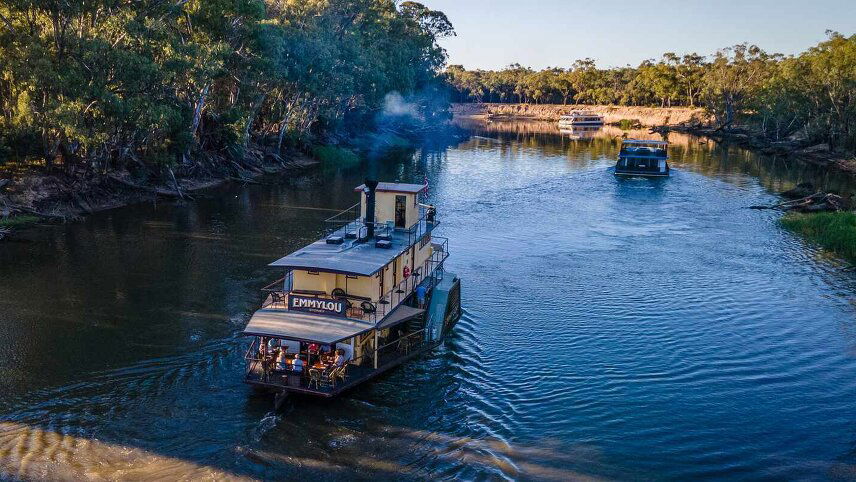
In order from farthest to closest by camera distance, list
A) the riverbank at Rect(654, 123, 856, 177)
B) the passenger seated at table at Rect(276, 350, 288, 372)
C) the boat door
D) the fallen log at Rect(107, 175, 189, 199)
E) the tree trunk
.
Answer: the riverbank at Rect(654, 123, 856, 177)
the tree trunk
the fallen log at Rect(107, 175, 189, 199)
the boat door
the passenger seated at table at Rect(276, 350, 288, 372)

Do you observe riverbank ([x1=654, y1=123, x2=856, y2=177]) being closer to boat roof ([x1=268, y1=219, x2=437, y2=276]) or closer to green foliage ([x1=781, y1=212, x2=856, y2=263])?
green foliage ([x1=781, y1=212, x2=856, y2=263])

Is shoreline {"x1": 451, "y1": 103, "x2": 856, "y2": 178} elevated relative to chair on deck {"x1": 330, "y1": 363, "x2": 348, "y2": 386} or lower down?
elevated

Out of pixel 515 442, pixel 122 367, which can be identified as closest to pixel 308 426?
pixel 515 442

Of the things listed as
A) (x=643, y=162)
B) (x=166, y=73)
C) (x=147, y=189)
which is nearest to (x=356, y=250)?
(x=166, y=73)

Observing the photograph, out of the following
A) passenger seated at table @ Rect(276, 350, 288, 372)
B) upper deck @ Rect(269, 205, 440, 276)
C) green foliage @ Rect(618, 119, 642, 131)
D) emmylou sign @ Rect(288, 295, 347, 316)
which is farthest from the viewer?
green foliage @ Rect(618, 119, 642, 131)

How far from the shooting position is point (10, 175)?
52.8m

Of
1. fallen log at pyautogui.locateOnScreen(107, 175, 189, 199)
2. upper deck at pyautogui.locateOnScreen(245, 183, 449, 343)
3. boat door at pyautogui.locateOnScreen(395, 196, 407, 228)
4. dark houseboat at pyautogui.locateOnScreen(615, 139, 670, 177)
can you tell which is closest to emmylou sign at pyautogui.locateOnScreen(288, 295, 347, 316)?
upper deck at pyautogui.locateOnScreen(245, 183, 449, 343)

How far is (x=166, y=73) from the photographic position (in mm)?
52719

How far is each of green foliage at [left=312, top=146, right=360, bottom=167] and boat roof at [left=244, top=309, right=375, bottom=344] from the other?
229 feet

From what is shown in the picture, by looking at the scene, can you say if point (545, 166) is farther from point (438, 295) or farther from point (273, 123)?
point (438, 295)

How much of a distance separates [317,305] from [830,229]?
140 ft

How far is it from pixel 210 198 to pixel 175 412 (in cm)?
4314

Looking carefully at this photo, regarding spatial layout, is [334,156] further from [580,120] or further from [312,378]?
[580,120]

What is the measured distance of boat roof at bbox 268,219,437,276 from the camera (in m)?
26.0
